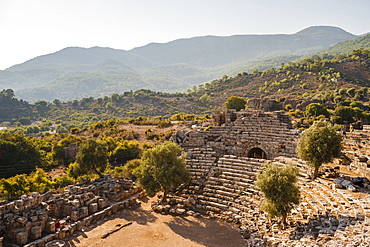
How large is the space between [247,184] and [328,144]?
20.6ft

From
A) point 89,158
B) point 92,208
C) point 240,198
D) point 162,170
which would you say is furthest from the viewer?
point 89,158

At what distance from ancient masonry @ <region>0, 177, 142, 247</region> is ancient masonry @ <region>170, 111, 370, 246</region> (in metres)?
4.20

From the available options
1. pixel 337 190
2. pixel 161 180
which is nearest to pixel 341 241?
pixel 337 190

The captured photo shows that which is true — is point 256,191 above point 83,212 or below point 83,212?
above

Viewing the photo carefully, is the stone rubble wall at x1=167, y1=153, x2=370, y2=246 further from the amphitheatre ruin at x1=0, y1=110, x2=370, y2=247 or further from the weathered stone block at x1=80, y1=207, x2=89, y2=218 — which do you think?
the weathered stone block at x1=80, y1=207, x2=89, y2=218

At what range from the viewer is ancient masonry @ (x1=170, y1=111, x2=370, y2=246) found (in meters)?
12.2

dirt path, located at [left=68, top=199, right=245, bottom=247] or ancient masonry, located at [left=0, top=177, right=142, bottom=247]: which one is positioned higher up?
ancient masonry, located at [left=0, top=177, right=142, bottom=247]

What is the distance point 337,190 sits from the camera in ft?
50.2

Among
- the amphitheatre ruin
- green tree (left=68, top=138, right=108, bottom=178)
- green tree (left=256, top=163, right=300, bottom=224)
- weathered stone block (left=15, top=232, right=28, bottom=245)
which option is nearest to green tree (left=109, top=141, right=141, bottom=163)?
green tree (left=68, top=138, right=108, bottom=178)

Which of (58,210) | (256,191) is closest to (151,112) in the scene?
(58,210)

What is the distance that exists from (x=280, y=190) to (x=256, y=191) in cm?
485

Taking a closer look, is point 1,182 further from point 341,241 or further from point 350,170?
point 350,170

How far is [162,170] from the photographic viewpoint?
19.4m

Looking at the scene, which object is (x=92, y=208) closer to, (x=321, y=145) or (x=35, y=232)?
(x=35, y=232)
